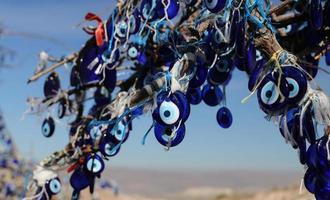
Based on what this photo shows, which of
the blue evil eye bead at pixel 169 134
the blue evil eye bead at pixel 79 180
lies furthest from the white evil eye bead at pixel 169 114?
the blue evil eye bead at pixel 79 180

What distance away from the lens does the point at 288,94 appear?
1846 millimetres

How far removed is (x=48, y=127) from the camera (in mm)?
3404

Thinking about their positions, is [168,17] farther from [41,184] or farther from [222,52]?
[41,184]

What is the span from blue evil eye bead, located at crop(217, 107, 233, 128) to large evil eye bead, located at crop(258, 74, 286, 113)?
693 mm

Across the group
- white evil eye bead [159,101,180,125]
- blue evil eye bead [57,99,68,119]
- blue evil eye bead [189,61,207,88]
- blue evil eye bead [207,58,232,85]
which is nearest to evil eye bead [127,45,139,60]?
blue evil eye bead [57,99,68,119]

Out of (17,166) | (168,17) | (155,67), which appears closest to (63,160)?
(155,67)

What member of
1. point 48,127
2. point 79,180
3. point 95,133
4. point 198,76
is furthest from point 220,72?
point 48,127

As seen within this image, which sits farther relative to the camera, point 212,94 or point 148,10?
point 212,94

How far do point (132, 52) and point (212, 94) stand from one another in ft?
1.95

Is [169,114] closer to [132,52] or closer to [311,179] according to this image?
[311,179]

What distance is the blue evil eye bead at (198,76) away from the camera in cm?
224

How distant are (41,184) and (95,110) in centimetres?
48

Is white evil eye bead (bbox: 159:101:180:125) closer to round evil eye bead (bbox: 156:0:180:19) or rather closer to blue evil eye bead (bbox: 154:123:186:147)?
blue evil eye bead (bbox: 154:123:186:147)

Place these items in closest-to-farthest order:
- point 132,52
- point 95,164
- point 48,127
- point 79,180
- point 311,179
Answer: point 311,179 → point 95,164 → point 79,180 → point 132,52 → point 48,127
